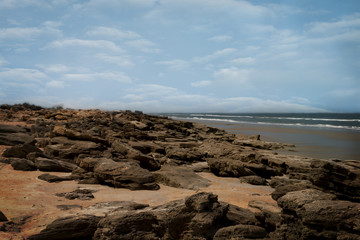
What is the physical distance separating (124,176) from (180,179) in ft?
5.84

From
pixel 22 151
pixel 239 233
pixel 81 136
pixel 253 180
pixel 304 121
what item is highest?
pixel 304 121

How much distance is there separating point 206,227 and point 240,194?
11.2 ft

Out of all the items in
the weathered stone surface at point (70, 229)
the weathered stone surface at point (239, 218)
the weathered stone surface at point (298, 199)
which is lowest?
the weathered stone surface at point (70, 229)

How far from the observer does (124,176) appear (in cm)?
771

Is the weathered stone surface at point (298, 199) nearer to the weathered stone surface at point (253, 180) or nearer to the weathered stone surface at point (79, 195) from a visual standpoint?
the weathered stone surface at point (79, 195)

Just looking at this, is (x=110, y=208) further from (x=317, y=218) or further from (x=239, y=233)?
(x=317, y=218)

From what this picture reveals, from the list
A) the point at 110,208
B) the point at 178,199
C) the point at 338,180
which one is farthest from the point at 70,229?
the point at 338,180

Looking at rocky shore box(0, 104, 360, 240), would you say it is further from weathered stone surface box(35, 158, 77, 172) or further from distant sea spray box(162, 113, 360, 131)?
distant sea spray box(162, 113, 360, 131)

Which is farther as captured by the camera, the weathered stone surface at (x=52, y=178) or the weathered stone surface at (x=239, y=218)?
the weathered stone surface at (x=52, y=178)

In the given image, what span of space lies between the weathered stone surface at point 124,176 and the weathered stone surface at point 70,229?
279 centimetres

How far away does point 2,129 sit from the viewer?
1400cm

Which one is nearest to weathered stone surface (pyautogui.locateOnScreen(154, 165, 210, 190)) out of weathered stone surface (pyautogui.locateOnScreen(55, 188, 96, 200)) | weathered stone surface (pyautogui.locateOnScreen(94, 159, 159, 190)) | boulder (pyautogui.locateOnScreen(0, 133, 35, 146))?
weathered stone surface (pyautogui.locateOnScreen(94, 159, 159, 190))

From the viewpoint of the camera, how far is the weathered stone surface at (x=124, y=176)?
24.9 ft

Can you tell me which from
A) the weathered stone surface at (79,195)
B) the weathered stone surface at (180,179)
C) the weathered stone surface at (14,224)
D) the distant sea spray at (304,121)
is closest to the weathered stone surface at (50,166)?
the weathered stone surface at (79,195)
